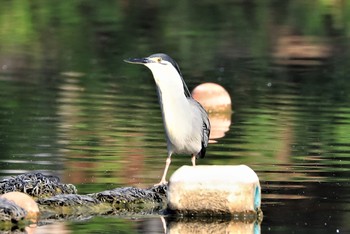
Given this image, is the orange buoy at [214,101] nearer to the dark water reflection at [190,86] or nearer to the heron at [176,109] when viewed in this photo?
the dark water reflection at [190,86]

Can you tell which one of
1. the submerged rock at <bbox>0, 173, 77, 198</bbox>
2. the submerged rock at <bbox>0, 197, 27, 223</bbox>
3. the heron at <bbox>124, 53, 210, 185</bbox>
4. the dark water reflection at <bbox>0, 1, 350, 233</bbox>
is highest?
the heron at <bbox>124, 53, 210, 185</bbox>

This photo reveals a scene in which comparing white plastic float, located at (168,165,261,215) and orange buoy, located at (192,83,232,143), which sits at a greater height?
white plastic float, located at (168,165,261,215)

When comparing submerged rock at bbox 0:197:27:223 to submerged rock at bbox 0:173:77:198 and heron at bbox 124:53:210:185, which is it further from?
heron at bbox 124:53:210:185

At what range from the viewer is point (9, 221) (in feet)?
35.4

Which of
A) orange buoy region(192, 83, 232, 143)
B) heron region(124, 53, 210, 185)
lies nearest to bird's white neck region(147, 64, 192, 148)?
heron region(124, 53, 210, 185)

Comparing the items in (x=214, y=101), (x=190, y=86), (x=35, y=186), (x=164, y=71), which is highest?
(x=164, y=71)

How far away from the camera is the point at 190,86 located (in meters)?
23.2

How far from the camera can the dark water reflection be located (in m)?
13.2

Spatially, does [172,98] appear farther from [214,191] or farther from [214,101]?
[214,101]

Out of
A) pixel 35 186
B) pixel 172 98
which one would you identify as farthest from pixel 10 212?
pixel 172 98

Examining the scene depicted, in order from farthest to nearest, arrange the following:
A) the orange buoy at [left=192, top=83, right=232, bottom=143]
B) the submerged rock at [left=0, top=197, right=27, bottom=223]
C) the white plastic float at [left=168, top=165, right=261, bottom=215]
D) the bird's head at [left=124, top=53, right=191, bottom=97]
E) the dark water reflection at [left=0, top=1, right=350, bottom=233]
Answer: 1. the orange buoy at [left=192, top=83, right=232, bottom=143]
2. the dark water reflection at [left=0, top=1, right=350, bottom=233]
3. the bird's head at [left=124, top=53, right=191, bottom=97]
4. the white plastic float at [left=168, top=165, right=261, bottom=215]
5. the submerged rock at [left=0, top=197, right=27, bottom=223]

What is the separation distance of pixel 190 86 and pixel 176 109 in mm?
10987

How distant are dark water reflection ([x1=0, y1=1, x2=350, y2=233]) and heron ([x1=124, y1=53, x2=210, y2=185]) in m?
0.83

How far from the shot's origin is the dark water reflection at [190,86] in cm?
1325
